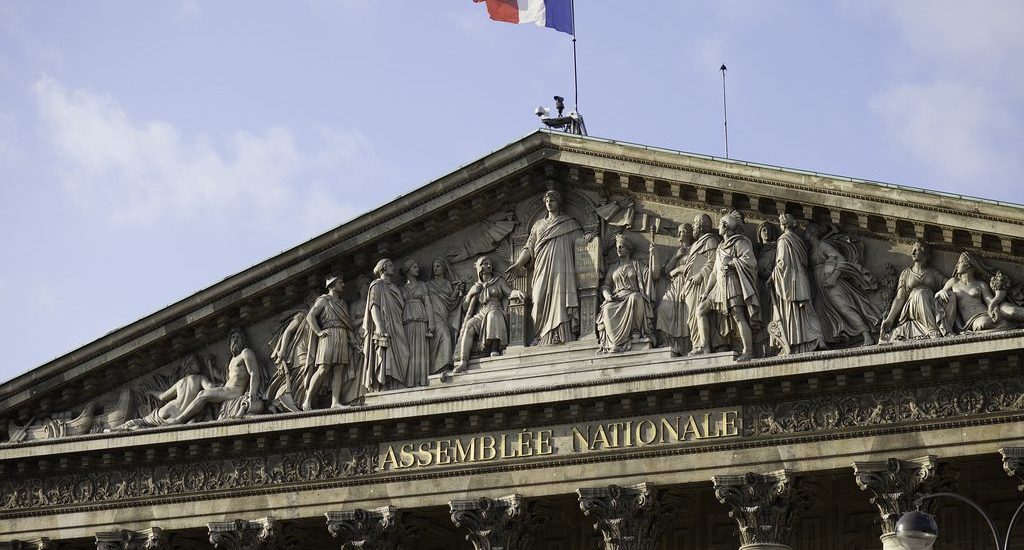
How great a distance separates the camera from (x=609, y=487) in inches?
1332

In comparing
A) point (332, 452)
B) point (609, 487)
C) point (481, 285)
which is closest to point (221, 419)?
point (332, 452)

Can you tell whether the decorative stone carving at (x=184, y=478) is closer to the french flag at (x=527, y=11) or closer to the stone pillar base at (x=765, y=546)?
the stone pillar base at (x=765, y=546)

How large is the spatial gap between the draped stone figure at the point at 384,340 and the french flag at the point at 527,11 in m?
5.33

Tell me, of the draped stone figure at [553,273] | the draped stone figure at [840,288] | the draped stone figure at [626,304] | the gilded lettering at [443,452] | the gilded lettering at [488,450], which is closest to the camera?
the draped stone figure at [840,288]

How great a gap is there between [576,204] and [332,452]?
19.0 feet

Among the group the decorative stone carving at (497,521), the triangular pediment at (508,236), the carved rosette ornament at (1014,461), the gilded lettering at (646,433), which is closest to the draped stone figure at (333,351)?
the triangular pediment at (508,236)

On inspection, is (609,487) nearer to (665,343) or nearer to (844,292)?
(665,343)

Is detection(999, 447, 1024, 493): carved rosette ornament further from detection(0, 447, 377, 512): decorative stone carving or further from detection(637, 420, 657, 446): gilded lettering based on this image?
detection(0, 447, 377, 512): decorative stone carving

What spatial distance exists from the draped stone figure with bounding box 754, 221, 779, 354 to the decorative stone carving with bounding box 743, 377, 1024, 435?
1.06 metres

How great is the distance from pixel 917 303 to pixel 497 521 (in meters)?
7.45

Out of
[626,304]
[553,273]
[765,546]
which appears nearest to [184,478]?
[553,273]

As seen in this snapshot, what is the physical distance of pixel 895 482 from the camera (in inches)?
1265

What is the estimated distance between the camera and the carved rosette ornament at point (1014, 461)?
3139 centimetres

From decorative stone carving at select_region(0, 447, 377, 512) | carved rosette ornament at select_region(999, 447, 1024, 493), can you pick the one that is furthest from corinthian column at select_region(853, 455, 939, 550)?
decorative stone carving at select_region(0, 447, 377, 512)
